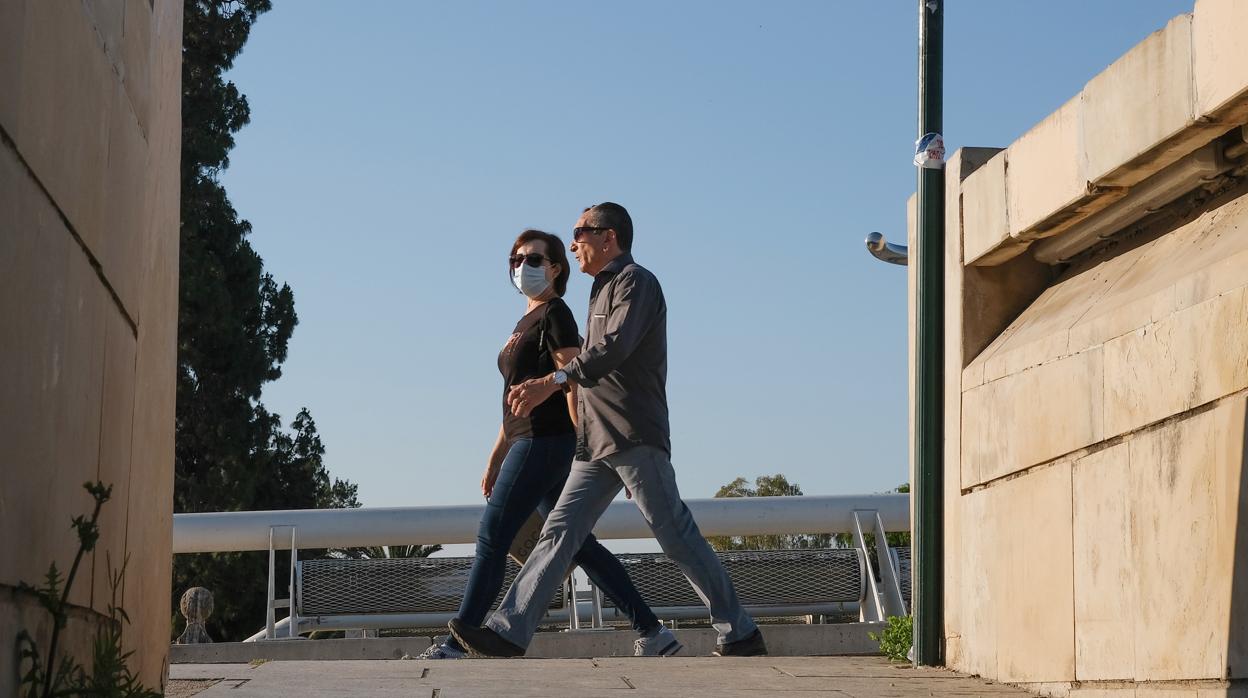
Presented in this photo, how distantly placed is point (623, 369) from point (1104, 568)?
261 cm

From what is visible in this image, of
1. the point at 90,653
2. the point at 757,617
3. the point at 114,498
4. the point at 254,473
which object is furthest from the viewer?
the point at 254,473

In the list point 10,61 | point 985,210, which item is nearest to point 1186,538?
point 985,210

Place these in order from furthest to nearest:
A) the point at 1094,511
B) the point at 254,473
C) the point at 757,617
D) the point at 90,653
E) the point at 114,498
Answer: the point at 254,473 → the point at 757,617 → the point at 1094,511 → the point at 114,498 → the point at 90,653

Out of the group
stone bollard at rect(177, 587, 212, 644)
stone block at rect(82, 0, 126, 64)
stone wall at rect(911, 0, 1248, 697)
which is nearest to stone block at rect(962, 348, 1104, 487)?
stone wall at rect(911, 0, 1248, 697)

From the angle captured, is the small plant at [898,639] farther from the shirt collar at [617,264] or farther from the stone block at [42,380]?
the stone block at [42,380]

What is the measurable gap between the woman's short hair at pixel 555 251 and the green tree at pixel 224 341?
1888 cm

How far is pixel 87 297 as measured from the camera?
3.02 metres

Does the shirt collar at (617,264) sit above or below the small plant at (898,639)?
above

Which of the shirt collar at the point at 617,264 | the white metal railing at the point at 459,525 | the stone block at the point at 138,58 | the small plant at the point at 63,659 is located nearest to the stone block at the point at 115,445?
the small plant at the point at 63,659

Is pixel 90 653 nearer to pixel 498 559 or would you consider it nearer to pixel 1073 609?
pixel 1073 609

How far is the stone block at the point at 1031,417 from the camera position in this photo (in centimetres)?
454

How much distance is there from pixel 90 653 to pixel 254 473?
77.6ft

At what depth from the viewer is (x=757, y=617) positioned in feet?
37.3

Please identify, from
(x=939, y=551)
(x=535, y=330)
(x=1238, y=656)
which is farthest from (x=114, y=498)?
(x=535, y=330)
